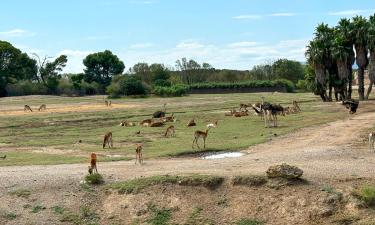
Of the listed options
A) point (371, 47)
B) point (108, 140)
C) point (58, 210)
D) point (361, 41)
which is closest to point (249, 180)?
point (58, 210)

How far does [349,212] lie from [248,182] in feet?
10.4

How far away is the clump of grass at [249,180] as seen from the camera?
18078 mm

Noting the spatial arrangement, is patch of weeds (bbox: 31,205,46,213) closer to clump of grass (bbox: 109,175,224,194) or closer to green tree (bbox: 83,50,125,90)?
clump of grass (bbox: 109,175,224,194)

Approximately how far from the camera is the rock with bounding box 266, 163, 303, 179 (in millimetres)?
17844

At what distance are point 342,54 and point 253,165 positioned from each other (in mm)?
40441

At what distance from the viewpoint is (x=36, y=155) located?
26.2 m

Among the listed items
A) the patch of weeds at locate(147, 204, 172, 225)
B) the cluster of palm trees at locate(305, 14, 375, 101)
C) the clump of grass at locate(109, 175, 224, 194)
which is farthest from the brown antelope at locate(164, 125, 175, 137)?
the cluster of palm trees at locate(305, 14, 375, 101)

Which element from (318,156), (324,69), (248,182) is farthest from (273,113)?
(324,69)

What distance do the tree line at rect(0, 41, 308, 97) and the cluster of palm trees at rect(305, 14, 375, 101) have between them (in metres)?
39.7

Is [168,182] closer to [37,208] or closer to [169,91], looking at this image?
[37,208]

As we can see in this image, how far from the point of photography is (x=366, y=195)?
16.4 meters

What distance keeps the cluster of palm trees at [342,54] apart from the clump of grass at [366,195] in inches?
1673

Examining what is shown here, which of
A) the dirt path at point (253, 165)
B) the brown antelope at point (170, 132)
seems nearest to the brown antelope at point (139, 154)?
the dirt path at point (253, 165)

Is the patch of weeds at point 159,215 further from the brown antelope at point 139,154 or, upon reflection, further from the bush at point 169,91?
the bush at point 169,91
